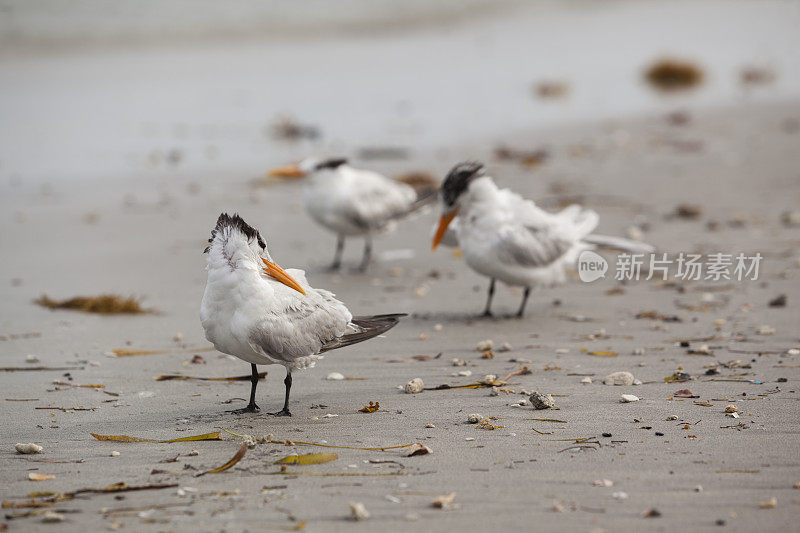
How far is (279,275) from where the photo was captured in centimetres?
527

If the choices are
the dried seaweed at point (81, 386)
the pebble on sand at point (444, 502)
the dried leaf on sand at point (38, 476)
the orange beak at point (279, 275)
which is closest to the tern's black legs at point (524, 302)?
the orange beak at point (279, 275)

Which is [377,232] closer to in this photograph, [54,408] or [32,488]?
[54,408]

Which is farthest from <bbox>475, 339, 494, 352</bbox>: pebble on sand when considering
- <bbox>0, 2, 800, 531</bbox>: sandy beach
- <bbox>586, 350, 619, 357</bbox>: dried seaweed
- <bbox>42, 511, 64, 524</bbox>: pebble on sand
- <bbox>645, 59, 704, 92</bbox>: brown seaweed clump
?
<bbox>645, 59, 704, 92</bbox>: brown seaweed clump

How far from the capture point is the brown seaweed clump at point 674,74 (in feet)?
61.8

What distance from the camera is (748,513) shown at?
12.5 ft

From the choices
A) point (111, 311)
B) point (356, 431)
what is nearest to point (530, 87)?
point (111, 311)

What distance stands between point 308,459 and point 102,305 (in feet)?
11.4

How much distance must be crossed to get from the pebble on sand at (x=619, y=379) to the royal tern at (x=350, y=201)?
3.78 meters

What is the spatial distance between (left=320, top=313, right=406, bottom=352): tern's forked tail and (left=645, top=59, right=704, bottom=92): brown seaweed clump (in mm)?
14481

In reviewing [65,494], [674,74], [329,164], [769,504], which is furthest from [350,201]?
[674,74]

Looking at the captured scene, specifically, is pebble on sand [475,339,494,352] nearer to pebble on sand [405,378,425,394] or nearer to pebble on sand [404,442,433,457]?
pebble on sand [405,378,425,394]

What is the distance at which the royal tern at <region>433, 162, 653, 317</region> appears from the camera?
7383mm

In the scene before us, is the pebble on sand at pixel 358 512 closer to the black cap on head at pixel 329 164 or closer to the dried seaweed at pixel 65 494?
the dried seaweed at pixel 65 494

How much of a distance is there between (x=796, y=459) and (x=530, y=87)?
14567mm
